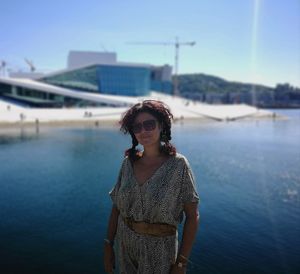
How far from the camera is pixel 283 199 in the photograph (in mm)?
11758

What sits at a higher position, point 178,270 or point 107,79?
point 107,79

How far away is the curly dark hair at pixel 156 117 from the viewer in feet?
8.70

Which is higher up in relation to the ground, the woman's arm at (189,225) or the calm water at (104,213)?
the woman's arm at (189,225)

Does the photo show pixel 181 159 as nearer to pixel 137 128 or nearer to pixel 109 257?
pixel 137 128

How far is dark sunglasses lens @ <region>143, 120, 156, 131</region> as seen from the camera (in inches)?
104

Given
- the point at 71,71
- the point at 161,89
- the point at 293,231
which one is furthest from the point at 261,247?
the point at 161,89

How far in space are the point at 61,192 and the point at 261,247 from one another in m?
7.25

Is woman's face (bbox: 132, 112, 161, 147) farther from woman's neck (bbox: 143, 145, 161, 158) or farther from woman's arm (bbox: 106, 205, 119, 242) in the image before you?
woman's arm (bbox: 106, 205, 119, 242)

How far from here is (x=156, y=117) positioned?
2656 millimetres

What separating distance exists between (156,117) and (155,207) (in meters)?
0.68

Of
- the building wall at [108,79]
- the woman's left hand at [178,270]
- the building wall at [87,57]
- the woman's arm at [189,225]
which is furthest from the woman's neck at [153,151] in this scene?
the building wall at [87,57]

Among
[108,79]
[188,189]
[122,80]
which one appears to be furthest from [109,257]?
[122,80]

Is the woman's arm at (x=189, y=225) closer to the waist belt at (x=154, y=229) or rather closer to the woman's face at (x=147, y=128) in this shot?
the waist belt at (x=154, y=229)

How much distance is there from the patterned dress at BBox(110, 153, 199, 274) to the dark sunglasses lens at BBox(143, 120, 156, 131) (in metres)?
0.28
